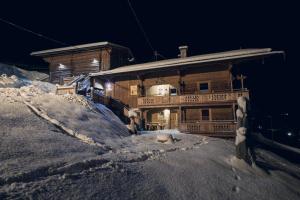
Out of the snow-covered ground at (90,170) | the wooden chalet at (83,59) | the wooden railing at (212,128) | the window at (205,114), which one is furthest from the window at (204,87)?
the wooden chalet at (83,59)

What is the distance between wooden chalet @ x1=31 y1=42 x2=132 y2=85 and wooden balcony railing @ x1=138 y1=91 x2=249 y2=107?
941 centimetres

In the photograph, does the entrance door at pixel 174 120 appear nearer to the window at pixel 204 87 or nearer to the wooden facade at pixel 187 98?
the wooden facade at pixel 187 98

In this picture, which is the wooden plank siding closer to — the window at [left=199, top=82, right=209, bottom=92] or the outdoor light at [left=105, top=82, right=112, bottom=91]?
the outdoor light at [left=105, top=82, right=112, bottom=91]

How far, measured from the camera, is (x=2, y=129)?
612cm

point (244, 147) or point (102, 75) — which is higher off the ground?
point (102, 75)

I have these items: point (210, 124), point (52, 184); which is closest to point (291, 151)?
point (210, 124)

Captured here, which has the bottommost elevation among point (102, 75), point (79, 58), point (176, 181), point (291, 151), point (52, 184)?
point (291, 151)

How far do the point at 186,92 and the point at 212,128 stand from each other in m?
5.50

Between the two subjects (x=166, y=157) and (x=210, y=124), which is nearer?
(x=166, y=157)

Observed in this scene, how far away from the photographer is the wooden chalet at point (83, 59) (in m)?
26.1

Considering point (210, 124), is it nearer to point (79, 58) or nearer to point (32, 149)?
point (32, 149)

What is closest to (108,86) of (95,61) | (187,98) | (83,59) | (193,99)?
(95,61)

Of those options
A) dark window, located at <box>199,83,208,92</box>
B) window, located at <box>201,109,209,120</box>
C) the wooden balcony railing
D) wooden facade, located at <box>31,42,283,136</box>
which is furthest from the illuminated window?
window, located at <box>201,109,209,120</box>

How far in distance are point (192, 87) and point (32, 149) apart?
16.7 meters
